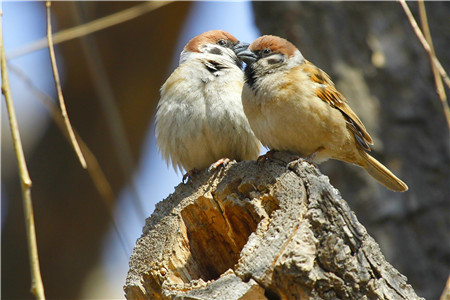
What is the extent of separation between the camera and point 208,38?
3785mm

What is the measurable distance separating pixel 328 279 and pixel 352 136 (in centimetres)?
148

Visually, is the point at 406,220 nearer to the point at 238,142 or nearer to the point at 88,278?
the point at 238,142

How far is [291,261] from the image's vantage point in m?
1.80

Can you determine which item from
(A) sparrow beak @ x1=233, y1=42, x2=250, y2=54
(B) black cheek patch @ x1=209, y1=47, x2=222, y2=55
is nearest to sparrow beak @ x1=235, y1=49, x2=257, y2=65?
(A) sparrow beak @ x1=233, y1=42, x2=250, y2=54

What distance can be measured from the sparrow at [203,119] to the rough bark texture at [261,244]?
0.75 meters

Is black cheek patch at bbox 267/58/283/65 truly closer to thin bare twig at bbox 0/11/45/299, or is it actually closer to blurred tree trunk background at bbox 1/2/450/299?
blurred tree trunk background at bbox 1/2/450/299

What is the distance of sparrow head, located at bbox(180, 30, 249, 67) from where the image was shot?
373 cm

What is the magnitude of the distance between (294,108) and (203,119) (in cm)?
61

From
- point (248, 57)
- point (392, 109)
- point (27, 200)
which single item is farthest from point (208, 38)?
point (27, 200)

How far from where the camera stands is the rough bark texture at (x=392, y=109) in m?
4.15

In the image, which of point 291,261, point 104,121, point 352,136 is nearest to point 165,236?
point 291,261

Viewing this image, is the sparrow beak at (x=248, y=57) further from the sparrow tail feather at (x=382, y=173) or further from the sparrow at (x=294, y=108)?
the sparrow tail feather at (x=382, y=173)

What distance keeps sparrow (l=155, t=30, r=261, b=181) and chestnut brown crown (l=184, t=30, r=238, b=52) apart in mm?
304

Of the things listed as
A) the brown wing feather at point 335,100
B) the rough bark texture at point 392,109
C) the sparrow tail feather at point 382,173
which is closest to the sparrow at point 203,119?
the brown wing feather at point 335,100
